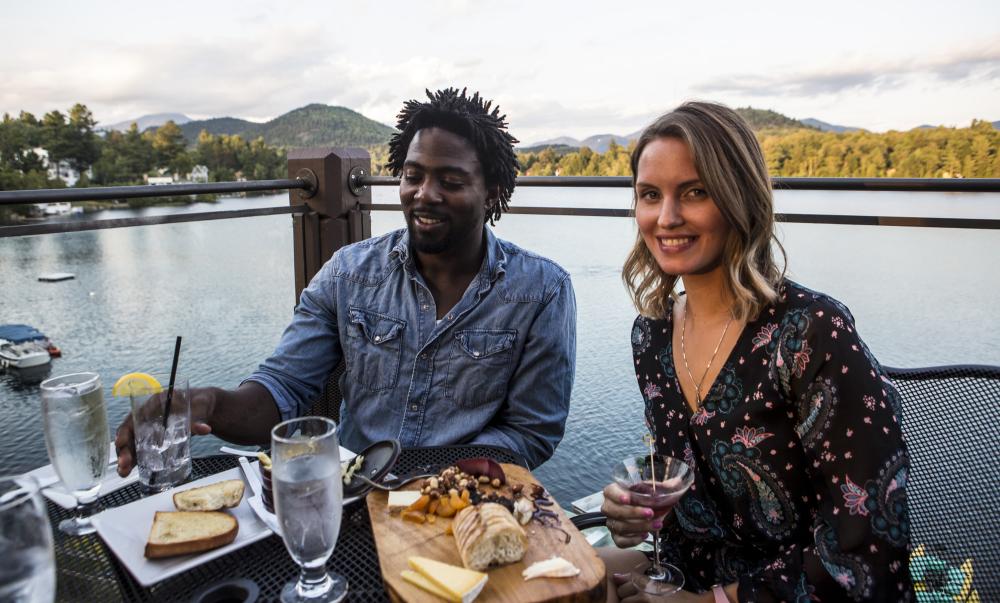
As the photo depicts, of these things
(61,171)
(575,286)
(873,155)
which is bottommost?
(575,286)

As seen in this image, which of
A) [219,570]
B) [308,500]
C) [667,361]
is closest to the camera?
[308,500]

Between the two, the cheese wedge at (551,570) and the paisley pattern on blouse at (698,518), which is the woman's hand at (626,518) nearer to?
the paisley pattern on blouse at (698,518)

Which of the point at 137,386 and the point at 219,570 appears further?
the point at 137,386

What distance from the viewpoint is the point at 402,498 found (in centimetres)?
120

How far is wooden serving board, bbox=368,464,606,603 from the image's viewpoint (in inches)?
38.3

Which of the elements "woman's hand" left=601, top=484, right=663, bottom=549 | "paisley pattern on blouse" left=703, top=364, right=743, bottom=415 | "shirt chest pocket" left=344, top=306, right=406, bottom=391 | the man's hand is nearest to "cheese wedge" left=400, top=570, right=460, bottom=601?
"woman's hand" left=601, top=484, right=663, bottom=549

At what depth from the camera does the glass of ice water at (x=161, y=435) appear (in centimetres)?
132

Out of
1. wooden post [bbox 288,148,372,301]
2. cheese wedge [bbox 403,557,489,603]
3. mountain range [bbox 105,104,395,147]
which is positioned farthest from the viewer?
mountain range [bbox 105,104,395,147]

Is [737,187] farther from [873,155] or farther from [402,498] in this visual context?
[873,155]

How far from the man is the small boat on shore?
18073 mm

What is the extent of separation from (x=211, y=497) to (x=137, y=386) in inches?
12.1

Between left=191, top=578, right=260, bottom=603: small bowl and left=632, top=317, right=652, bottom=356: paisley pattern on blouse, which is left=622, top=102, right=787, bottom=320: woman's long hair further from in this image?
left=191, top=578, right=260, bottom=603: small bowl

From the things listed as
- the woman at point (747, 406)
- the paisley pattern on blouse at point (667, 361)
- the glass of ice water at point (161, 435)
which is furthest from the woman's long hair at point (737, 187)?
the glass of ice water at point (161, 435)

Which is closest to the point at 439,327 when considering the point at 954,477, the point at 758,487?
the point at 758,487
